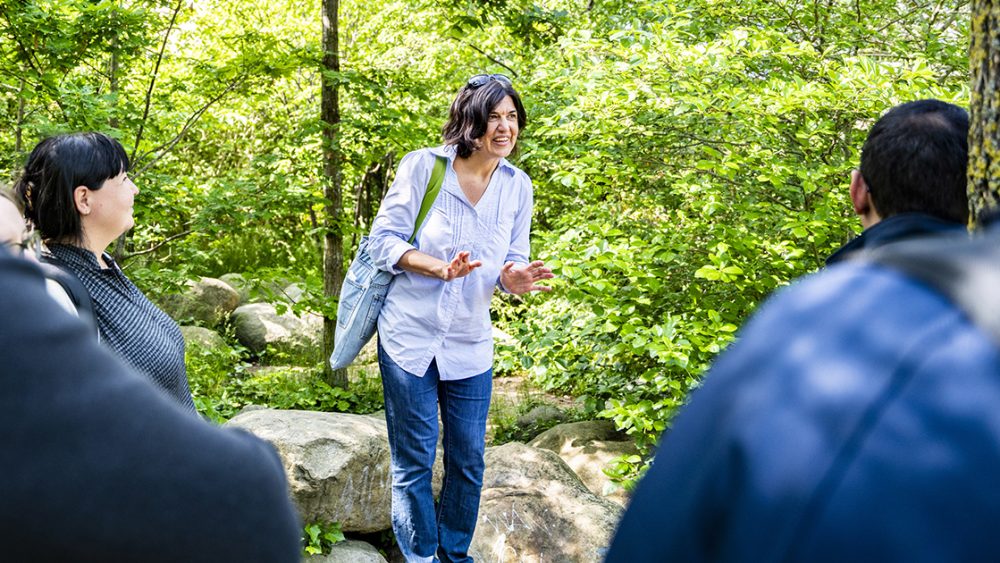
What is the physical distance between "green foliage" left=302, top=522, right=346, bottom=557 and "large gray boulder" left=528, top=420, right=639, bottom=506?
1778 millimetres

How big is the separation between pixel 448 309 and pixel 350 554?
66.7 inches

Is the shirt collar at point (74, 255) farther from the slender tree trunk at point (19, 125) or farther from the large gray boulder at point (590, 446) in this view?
the large gray boulder at point (590, 446)

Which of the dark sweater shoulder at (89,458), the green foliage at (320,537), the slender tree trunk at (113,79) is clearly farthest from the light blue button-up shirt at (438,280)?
the slender tree trunk at (113,79)

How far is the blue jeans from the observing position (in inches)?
142

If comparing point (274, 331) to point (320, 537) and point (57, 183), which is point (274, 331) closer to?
point (320, 537)

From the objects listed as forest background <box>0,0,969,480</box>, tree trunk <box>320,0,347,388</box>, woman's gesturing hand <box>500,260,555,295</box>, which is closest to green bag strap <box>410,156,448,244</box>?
woman's gesturing hand <box>500,260,555,295</box>

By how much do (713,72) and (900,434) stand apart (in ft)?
14.1

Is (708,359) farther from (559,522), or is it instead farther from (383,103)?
(383,103)

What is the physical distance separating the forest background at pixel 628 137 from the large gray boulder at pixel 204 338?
2.17 metres

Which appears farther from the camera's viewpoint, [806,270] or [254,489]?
[806,270]

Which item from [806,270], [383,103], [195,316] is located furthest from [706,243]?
[195,316]

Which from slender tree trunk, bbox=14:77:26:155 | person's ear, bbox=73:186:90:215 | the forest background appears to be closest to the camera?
person's ear, bbox=73:186:90:215

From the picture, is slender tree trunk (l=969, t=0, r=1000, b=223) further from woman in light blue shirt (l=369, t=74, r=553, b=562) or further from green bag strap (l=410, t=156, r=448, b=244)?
green bag strap (l=410, t=156, r=448, b=244)

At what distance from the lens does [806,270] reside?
4684mm
